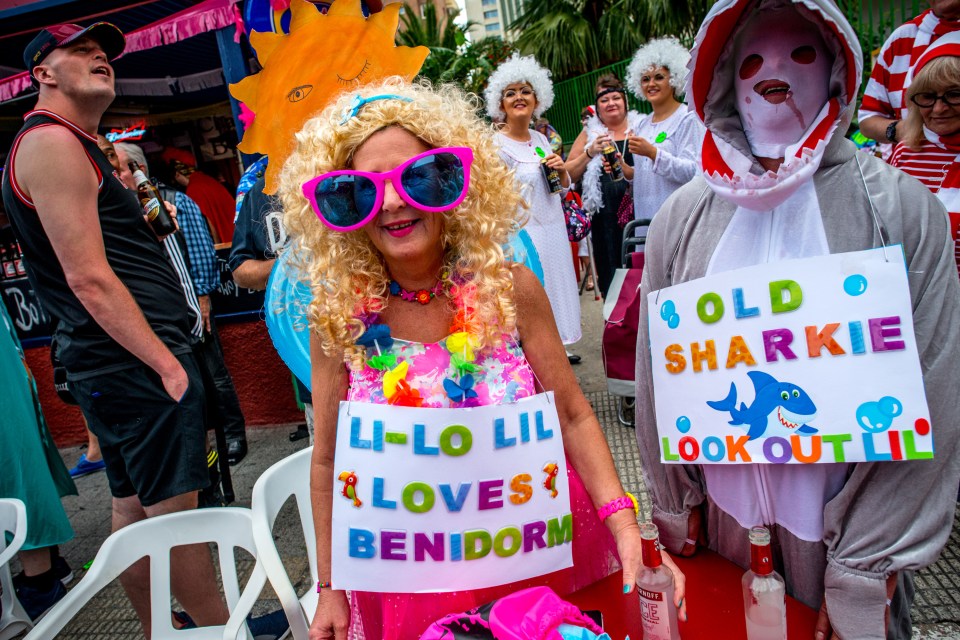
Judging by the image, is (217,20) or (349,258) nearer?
(349,258)

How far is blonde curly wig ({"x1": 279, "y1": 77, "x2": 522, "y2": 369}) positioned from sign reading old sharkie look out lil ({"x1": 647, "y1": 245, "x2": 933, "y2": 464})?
16.4 inches

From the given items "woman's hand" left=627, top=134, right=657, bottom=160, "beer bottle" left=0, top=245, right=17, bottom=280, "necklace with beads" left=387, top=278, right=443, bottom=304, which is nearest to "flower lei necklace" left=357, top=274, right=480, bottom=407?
"necklace with beads" left=387, top=278, right=443, bottom=304

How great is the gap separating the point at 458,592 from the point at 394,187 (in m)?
0.88

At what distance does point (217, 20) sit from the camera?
158 inches

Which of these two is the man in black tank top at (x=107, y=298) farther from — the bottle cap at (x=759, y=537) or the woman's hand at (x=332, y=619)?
the bottle cap at (x=759, y=537)

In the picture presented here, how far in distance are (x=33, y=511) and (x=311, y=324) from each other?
8.25ft

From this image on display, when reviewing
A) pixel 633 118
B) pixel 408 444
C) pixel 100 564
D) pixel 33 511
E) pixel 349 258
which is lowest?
pixel 33 511

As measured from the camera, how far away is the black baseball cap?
2.10 m

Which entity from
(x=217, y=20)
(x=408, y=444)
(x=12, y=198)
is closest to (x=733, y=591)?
(x=408, y=444)

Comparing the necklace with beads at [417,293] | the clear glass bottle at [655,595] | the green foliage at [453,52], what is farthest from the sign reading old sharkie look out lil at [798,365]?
the green foliage at [453,52]

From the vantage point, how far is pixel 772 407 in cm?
118

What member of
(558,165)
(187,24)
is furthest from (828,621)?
(187,24)

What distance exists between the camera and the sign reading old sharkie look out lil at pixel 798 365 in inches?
42.6

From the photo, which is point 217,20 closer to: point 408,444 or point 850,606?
point 408,444
